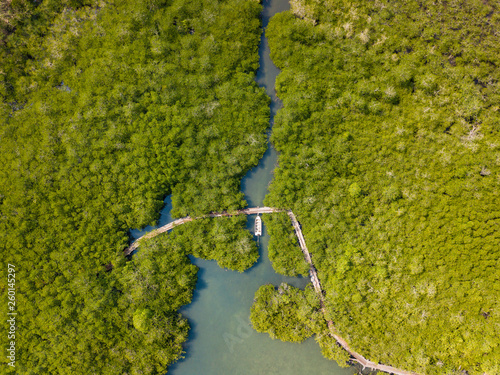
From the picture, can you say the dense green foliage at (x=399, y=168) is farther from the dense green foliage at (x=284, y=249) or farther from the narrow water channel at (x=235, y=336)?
the narrow water channel at (x=235, y=336)

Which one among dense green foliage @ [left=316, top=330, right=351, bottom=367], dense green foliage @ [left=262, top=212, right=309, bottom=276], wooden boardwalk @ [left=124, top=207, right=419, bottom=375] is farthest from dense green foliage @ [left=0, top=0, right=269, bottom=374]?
dense green foliage @ [left=316, top=330, right=351, bottom=367]

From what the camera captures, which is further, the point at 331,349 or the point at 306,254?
the point at 306,254

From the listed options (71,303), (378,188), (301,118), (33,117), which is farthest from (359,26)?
(71,303)

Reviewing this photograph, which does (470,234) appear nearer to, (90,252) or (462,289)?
(462,289)

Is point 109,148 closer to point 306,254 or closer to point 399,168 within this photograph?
point 306,254

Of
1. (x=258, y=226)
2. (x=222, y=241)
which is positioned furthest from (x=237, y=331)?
(x=258, y=226)

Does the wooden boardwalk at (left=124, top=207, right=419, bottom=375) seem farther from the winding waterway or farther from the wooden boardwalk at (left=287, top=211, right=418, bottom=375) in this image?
the winding waterway

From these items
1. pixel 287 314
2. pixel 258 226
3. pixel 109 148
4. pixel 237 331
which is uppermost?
pixel 109 148
